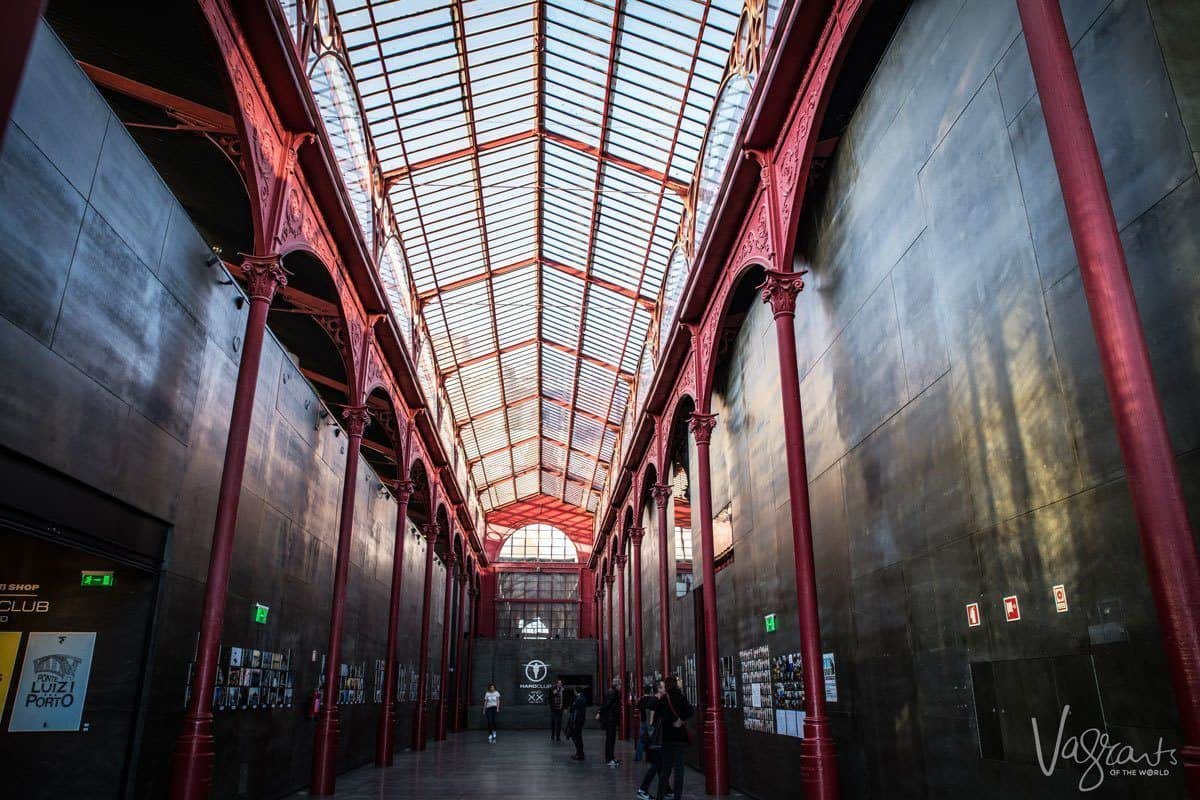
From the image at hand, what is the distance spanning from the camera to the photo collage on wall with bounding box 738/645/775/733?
12.4m

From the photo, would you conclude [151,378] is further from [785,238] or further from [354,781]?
[354,781]

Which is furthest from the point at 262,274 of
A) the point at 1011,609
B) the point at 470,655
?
the point at 470,655

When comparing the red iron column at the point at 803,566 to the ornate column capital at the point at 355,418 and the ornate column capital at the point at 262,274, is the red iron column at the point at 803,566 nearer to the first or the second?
the ornate column capital at the point at 262,274

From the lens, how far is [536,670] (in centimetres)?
4234

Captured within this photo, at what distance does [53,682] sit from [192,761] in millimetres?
1740

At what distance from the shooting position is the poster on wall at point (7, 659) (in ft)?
27.8

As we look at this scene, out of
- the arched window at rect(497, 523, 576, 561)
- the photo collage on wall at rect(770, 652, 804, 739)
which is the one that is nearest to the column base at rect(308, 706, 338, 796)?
the photo collage on wall at rect(770, 652, 804, 739)

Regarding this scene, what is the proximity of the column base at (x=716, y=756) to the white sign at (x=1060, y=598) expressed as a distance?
350 inches

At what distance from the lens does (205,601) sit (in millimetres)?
9070

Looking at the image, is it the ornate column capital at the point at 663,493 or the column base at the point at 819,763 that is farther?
the ornate column capital at the point at 663,493

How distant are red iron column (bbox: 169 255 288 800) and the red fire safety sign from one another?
319 inches

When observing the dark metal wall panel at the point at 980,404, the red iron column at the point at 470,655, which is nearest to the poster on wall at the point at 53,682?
the dark metal wall panel at the point at 980,404

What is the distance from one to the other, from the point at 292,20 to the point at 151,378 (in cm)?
531

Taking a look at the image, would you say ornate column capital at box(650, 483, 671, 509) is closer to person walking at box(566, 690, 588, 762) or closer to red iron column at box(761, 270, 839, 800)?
person walking at box(566, 690, 588, 762)
